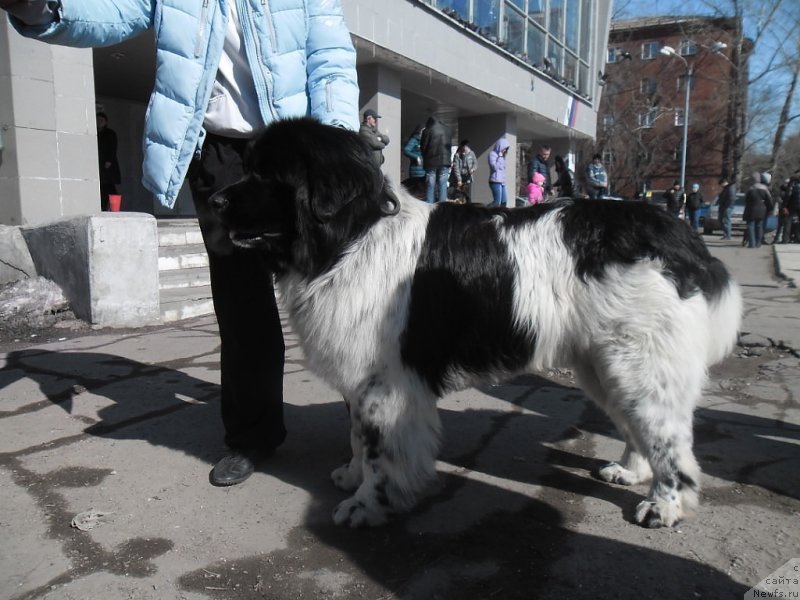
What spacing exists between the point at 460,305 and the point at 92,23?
1.73m

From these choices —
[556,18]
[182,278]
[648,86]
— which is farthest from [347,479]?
[648,86]

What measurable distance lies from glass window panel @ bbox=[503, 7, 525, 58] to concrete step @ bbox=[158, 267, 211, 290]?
11.0m

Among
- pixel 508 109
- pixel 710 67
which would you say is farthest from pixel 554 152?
pixel 710 67

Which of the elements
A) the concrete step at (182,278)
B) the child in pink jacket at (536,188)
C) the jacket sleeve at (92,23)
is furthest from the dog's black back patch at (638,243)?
the child in pink jacket at (536,188)

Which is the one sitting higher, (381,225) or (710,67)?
(710,67)

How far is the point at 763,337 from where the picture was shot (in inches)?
200

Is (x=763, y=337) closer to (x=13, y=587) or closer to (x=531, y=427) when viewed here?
(x=531, y=427)

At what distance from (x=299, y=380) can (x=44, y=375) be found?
1738 millimetres

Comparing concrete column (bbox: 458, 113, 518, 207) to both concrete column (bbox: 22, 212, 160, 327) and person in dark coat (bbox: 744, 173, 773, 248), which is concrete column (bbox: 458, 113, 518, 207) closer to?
person in dark coat (bbox: 744, 173, 773, 248)

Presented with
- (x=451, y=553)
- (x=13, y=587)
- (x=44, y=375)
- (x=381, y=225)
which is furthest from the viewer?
(x=44, y=375)

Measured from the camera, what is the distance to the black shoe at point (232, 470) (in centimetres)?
257

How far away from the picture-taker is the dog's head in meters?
2.21

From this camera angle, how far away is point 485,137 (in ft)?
54.5

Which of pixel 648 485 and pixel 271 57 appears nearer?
pixel 271 57
